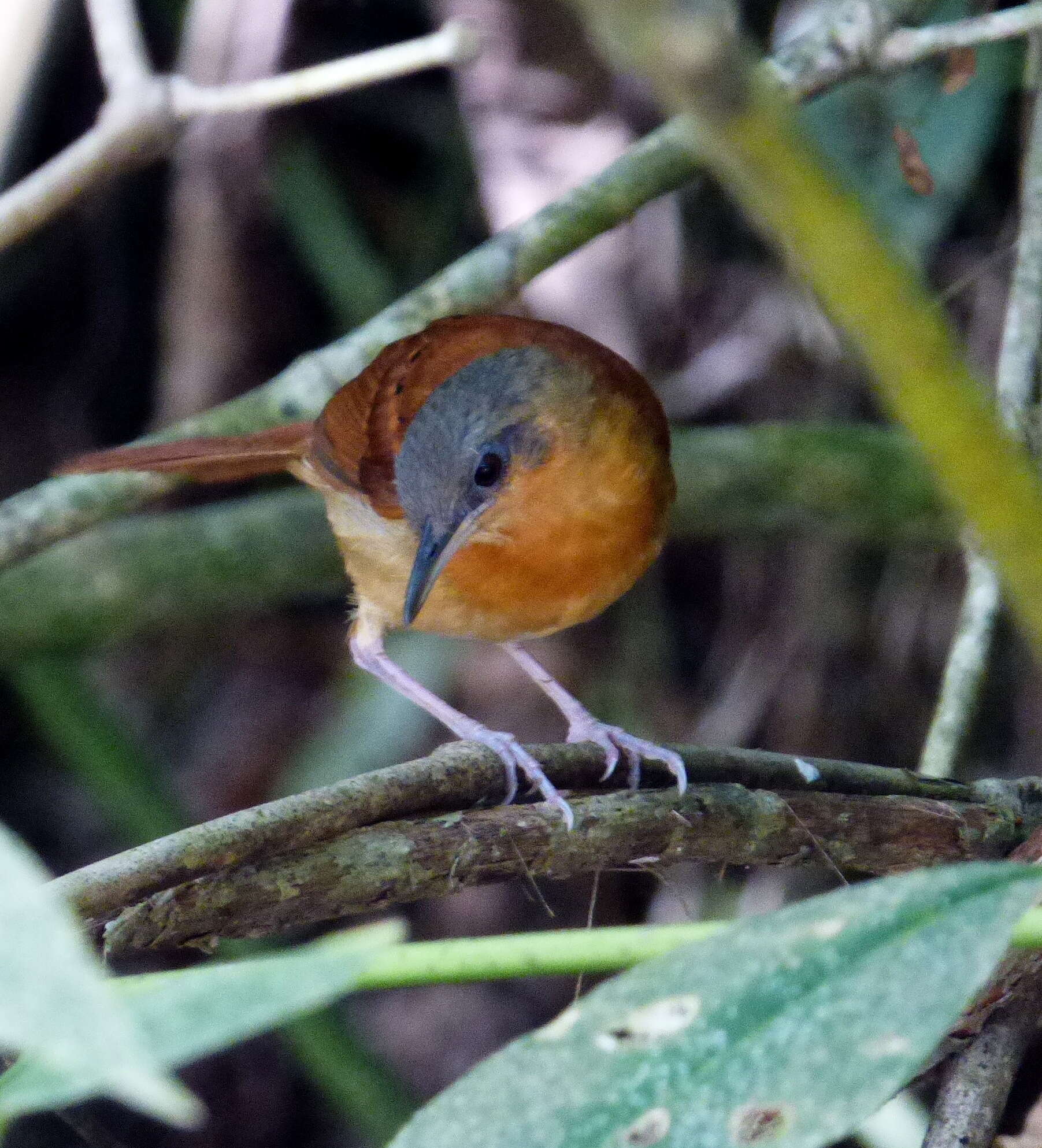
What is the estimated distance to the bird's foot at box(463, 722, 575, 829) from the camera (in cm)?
167

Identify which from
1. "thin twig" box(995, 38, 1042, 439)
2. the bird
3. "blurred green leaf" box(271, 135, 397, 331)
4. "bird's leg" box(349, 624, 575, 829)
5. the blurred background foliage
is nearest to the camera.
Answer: "thin twig" box(995, 38, 1042, 439)

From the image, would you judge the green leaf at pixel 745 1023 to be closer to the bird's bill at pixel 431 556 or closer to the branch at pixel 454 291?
the bird's bill at pixel 431 556

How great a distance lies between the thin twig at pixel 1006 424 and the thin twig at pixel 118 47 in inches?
57.0

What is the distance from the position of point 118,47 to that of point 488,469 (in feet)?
3.19

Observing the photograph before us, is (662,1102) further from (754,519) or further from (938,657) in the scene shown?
(938,657)

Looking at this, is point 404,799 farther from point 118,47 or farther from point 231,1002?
point 118,47

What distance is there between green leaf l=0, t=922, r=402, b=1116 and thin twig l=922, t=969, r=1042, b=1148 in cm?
101

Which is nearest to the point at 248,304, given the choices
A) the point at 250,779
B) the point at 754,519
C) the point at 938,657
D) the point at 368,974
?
the point at 250,779

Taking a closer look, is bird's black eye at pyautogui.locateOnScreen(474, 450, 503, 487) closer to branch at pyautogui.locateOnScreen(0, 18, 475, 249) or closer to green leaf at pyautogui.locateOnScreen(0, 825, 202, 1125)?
branch at pyautogui.locateOnScreen(0, 18, 475, 249)

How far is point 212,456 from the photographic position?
291 cm

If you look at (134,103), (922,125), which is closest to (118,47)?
(134,103)

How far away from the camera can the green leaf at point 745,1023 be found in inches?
31.0

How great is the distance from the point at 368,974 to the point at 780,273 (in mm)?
3507

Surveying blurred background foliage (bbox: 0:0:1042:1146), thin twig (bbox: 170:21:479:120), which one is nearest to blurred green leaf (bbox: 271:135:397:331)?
blurred background foliage (bbox: 0:0:1042:1146)
